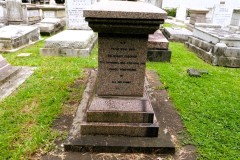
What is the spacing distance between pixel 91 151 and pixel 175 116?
4.76ft

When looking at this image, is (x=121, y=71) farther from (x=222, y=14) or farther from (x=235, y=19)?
(x=222, y=14)

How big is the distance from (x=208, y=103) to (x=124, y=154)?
78.9 inches

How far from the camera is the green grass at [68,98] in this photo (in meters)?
2.87

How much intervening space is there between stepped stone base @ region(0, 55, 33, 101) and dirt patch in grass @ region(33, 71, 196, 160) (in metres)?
1.15

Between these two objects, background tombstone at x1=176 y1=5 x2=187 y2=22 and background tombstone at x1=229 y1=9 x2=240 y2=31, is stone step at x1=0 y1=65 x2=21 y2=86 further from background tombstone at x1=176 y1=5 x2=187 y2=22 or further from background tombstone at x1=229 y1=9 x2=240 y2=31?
background tombstone at x1=176 y1=5 x2=187 y2=22

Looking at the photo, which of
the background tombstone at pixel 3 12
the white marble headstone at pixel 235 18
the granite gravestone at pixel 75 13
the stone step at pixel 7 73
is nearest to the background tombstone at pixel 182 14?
the white marble headstone at pixel 235 18

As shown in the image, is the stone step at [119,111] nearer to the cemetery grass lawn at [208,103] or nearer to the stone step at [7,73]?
the cemetery grass lawn at [208,103]

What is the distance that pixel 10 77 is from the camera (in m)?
4.70

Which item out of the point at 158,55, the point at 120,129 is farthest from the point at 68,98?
the point at 158,55

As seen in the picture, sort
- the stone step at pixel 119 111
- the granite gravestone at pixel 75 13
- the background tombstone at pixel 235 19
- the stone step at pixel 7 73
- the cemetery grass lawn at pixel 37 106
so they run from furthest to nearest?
the background tombstone at pixel 235 19, the granite gravestone at pixel 75 13, the stone step at pixel 7 73, the stone step at pixel 119 111, the cemetery grass lawn at pixel 37 106

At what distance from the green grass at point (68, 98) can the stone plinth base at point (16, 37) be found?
72cm

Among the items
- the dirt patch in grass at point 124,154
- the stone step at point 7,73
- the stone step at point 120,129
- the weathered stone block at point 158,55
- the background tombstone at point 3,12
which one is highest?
the background tombstone at point 3,12

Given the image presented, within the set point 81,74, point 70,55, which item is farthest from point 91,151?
point 70,55

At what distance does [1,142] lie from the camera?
2.80m
